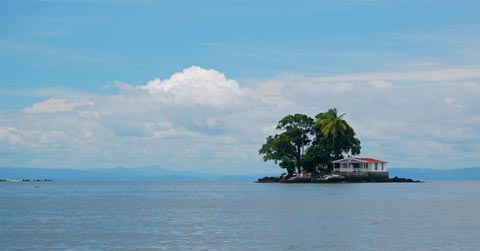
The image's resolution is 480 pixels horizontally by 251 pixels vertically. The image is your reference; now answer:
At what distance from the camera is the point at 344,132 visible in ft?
386

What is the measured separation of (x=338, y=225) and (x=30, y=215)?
24.9 metres

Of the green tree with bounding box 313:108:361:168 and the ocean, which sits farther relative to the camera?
the green tree with bounding box 313:108:361:168

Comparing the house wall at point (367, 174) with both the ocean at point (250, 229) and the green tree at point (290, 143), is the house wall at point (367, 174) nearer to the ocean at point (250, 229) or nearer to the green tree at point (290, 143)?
the green tree at point (290, 143)

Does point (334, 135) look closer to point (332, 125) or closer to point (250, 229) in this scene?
point (332, 125)

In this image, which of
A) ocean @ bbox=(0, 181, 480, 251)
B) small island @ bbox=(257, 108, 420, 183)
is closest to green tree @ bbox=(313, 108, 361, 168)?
small island @ bbox=(257, 108, 420, 183)

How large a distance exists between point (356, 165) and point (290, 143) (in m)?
13.1

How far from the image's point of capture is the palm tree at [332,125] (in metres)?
115

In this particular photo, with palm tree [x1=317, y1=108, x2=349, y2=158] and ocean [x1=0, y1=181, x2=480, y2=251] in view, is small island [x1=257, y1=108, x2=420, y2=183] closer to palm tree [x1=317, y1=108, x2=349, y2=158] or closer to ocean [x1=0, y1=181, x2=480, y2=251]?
palm tree [x1=317, y1=108, x2=349, y2=158]

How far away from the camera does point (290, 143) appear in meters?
118

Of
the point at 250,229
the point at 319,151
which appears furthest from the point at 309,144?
the point at 250,229

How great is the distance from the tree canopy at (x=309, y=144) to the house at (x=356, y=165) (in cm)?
203

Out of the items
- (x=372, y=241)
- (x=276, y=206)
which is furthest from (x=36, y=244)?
(x=276, y=206)

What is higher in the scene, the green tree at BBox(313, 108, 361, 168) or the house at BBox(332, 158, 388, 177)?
the green tree at BBox(313, 108, 361, 168)

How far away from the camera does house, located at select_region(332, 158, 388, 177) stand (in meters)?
118
